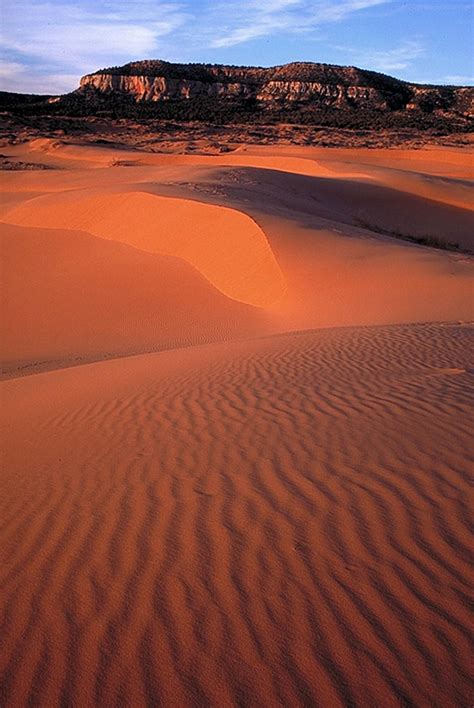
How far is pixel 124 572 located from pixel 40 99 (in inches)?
3225

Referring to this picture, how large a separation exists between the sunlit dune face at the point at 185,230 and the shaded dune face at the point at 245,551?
6950mm

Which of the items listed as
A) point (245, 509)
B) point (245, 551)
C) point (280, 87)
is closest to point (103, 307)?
point (245, 509)

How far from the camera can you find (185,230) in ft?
48.9

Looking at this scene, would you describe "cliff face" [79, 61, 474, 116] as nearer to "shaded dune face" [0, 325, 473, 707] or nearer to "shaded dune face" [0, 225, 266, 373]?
"shaded dune face" [0, 225, 266, 373]

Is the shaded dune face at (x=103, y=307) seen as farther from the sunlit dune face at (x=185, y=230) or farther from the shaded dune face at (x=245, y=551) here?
the shaded dune face at (x=245, y=551)

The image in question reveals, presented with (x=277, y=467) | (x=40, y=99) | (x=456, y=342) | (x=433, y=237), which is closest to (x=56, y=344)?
(x=456, y=342)

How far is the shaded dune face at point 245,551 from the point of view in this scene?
2.30 meters

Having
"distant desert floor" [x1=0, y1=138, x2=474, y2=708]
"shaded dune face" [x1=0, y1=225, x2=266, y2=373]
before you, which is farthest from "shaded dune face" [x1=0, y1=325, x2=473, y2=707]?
"shaded dune face" [x1=0, y1=225, x2=266, y2=373]

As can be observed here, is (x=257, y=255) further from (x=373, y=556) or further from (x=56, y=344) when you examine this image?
(x=373, y=556)

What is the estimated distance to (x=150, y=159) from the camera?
36.7 metres

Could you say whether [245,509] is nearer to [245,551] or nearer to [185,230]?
[245,551]

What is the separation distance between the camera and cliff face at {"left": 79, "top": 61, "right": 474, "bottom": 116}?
244 feet

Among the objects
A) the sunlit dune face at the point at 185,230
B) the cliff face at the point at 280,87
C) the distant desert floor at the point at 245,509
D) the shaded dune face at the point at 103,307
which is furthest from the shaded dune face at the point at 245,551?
the cliff face at the point at 280,87

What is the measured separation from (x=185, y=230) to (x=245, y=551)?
12606 millimetres
